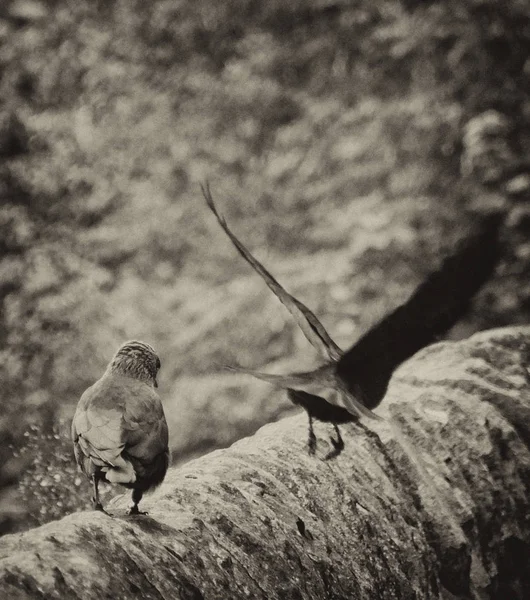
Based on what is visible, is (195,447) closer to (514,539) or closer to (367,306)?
(367,306)

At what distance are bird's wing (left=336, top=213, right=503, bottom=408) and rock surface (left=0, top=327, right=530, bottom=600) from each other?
5.3 inches

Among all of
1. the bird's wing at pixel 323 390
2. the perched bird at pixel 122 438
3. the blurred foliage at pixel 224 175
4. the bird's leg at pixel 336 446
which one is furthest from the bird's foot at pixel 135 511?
the blurred foliage at pixel 224 175

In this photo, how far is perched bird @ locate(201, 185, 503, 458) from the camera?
56.9 inches

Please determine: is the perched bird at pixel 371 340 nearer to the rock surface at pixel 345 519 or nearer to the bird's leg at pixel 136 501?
the rock surface at pixel 345 519

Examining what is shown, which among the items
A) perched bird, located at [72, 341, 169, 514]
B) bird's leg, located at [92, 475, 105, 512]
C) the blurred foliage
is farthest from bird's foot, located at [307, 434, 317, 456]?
the blurred foliage

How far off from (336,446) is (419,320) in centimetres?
34

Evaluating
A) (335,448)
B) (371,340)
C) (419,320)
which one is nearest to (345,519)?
(335,448)

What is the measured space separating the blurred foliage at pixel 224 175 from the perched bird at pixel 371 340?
96 centimetres

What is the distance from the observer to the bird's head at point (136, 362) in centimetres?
168

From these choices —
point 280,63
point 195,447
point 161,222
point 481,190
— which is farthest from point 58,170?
point 481,190

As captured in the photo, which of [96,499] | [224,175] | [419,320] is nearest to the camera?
[96,499]

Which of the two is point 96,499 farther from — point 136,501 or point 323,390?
point 323,390

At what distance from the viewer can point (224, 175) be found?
318 centimetres

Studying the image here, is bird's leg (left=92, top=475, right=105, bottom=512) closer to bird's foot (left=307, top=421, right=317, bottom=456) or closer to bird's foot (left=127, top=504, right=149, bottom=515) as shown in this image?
A: bird's foot (left=127, top=504, right=149, bottom=515)
